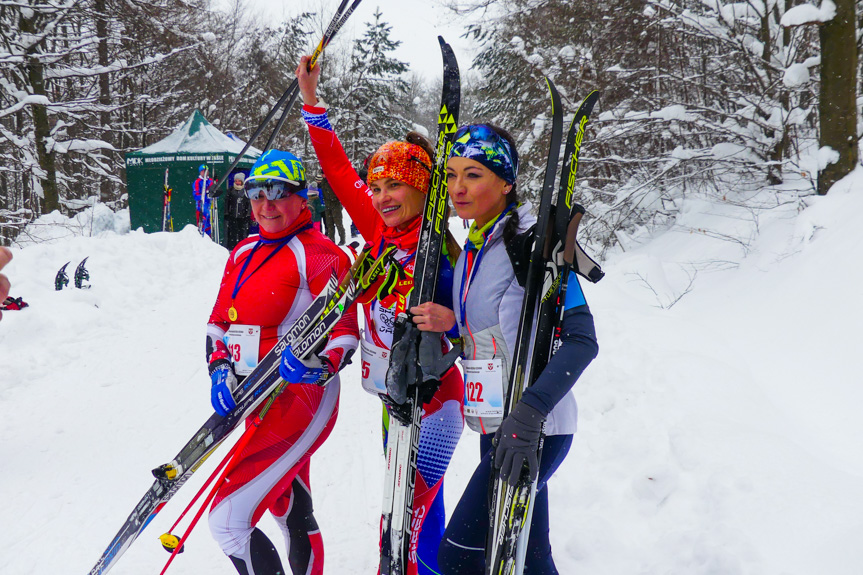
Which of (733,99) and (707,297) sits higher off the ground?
(733,99)

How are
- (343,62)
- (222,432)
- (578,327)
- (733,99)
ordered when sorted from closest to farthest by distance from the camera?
1. (578,327)
2. (222,432)
3. (733,99)
4. (343,62)

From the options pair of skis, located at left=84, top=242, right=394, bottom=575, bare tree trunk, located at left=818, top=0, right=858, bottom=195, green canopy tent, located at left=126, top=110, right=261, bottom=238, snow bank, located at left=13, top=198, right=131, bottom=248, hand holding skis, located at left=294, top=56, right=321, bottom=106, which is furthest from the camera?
green canopy tent, located at left=126, top=110, right=261, bottom=238

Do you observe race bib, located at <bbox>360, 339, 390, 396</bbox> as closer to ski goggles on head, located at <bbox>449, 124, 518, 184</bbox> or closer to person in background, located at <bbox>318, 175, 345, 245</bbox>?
ski goggles on head, located at <bbox>449, 124, 518, 184</bbox>

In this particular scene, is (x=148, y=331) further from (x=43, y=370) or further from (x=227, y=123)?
(x=227, y=123)

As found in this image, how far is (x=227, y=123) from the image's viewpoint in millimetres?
26766

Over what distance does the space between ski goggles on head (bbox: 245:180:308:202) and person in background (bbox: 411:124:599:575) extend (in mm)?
764

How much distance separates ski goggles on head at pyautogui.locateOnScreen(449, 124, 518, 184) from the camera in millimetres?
2072

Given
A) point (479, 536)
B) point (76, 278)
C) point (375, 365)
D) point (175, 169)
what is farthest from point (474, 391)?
point (175, 169)

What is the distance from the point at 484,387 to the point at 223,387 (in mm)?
1136

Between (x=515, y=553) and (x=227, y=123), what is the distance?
28185 millimetres

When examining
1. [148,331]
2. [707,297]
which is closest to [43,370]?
[148,331]

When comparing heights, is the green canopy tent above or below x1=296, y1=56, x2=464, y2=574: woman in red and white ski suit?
above

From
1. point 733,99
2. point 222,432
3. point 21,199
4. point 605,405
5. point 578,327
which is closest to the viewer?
point 578,327

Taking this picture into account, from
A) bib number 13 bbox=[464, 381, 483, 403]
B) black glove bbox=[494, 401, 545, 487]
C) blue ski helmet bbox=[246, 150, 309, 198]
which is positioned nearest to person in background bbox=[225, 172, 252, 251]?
blue ski helmet bbox=[246, 150, 309, 198]
